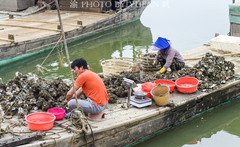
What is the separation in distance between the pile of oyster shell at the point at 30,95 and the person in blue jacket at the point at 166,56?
91.1 inches

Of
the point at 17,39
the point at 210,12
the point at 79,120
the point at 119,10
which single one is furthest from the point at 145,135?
the point at 210,12

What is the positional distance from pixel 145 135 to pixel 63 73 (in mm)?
5481

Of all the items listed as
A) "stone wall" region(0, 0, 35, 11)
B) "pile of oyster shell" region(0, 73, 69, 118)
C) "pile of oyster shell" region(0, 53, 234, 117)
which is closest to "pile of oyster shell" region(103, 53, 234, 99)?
"pile of oyster shell" region(0, 53, 234, 117)

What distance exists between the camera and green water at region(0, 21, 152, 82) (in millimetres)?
10998

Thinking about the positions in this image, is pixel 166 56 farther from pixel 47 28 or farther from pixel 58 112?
pixel 47 28

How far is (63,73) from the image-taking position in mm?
10688

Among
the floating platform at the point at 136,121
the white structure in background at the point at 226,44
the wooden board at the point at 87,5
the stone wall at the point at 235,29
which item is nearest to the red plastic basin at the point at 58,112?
the floating platform at the point at 136,121

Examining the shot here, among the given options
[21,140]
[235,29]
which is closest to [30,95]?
[21,140]

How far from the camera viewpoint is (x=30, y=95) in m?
5.81

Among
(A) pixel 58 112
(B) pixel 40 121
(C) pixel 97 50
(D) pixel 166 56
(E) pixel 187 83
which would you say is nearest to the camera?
(B) pixel 40 121

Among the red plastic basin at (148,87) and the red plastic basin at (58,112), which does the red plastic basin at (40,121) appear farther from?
the red plastic basin at (148,87)

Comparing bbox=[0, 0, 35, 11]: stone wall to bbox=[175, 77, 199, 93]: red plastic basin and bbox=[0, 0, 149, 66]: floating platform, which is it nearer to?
bbox=[0, 0, 149, 66]: floating platform

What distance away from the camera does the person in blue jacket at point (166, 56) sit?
7.27 m

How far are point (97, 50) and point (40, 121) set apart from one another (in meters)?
8.41
